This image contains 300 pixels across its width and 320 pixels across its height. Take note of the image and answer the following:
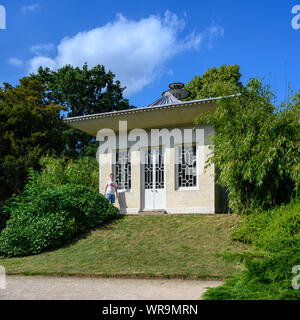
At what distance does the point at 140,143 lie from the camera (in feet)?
45.6

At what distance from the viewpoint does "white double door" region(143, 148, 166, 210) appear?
43.9ft

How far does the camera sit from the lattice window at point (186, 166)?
12.9 m

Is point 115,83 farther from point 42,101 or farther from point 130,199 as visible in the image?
point 130,199

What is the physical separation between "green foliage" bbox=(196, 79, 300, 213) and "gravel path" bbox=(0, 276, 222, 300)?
3.78 metres

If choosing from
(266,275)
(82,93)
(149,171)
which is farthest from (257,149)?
(82,93)

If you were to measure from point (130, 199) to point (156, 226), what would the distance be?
2846mm

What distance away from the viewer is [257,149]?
9.30 m

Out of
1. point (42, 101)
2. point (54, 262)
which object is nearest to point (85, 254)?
point (54, 262)

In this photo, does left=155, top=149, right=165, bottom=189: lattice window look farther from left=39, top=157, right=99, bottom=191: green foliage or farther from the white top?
left=39, top=157, right=99, bottom=191: green foliage

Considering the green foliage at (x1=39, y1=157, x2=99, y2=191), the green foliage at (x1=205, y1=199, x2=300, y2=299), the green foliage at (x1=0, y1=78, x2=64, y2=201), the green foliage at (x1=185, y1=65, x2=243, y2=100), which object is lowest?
the green foliage at (x1=205, y1=199, x2=300, y2=299)

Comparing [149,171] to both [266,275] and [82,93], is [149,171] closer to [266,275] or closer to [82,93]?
[266,275]

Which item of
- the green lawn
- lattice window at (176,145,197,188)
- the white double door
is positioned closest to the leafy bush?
the green lawn

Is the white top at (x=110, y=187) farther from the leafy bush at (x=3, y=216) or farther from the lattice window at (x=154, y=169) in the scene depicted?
the leafy bush at (x=3, y=216)

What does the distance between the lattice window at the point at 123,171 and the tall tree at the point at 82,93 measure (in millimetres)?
15009
